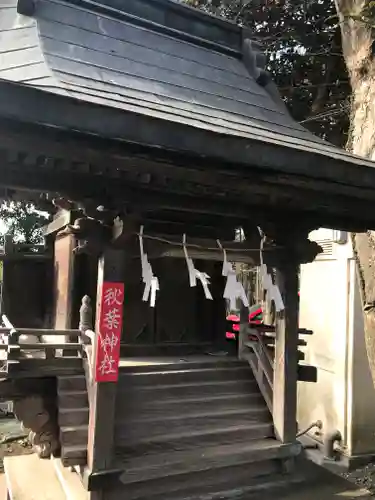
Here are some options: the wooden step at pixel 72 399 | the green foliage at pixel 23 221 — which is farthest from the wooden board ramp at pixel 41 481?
the green foliage at pixel 23 221

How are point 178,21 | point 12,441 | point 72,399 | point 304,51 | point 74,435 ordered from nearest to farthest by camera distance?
point 74,435, point 72,399, point 178,21, point 12,441, point 304,51

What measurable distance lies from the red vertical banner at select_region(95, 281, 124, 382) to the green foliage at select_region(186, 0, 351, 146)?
721cm

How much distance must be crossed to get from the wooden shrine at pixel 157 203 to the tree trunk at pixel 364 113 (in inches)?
59.2

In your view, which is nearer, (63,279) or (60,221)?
(60,221)

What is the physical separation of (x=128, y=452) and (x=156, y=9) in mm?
5282

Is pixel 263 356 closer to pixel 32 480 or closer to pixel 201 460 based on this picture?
pixel 201 460

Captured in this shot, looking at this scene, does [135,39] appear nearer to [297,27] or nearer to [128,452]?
[128,452]

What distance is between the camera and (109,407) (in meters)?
4.25

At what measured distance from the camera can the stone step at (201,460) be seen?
4371 mm

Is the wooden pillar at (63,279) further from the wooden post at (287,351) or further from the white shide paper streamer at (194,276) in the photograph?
the wooden post at (287,351)

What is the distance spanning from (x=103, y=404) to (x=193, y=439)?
1.18 m

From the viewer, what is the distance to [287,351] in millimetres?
5105

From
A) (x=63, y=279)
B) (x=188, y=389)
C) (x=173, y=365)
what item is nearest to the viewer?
(x=188, y=389)

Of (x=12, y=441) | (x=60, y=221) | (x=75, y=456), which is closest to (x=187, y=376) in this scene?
(x=75, y=456)
